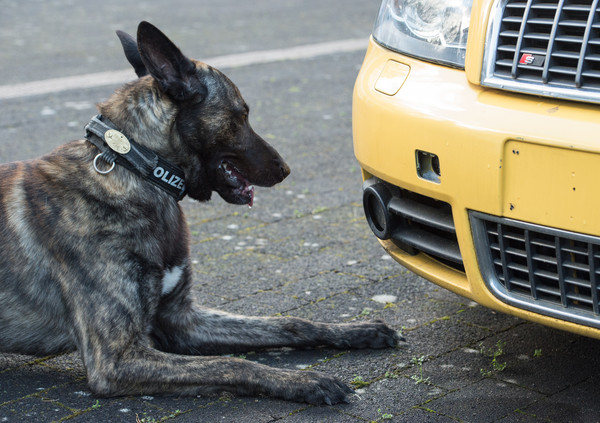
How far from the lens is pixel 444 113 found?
2975 millimetres

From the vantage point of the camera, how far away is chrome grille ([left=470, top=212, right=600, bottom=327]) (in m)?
2.71

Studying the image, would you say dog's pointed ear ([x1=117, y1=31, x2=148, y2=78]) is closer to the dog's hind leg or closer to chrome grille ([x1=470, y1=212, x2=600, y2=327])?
the dog's hind leg

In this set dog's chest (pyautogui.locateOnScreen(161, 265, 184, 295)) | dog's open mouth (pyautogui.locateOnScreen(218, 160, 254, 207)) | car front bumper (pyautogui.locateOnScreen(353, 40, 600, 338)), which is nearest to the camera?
car front bumper (pyautogui.locateOnScreen(353, 40, 600, 338))

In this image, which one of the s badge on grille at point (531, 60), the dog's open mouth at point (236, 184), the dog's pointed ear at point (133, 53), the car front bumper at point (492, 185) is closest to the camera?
the car front bumper at point (492, 185)

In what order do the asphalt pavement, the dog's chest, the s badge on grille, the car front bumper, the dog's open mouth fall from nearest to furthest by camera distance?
the car front bumper < the s badge on grille < the asphalt pavement < the dog's chest < the dog's open mouth

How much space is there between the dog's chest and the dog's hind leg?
0.09 metres

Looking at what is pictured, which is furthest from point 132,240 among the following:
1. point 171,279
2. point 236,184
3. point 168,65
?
point 168,65

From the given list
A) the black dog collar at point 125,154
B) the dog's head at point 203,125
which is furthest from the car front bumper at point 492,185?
the black dog collar at point 125,154

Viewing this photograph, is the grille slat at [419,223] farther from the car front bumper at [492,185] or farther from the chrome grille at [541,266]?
the chrome grille at [541,266]

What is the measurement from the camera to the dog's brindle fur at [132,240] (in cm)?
322

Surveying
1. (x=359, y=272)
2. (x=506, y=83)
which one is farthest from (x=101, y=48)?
(x=506, y=83)

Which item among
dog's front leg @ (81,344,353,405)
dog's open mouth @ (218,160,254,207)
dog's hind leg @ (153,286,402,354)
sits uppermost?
dog's open mouth @ (218,160,254,207)

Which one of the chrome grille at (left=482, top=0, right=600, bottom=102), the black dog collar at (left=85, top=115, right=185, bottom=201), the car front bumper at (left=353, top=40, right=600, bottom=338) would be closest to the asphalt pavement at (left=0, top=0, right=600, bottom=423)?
the car front bumper at (left=353, top=40, right=600, bottom=338)

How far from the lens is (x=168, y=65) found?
3.30 metres
